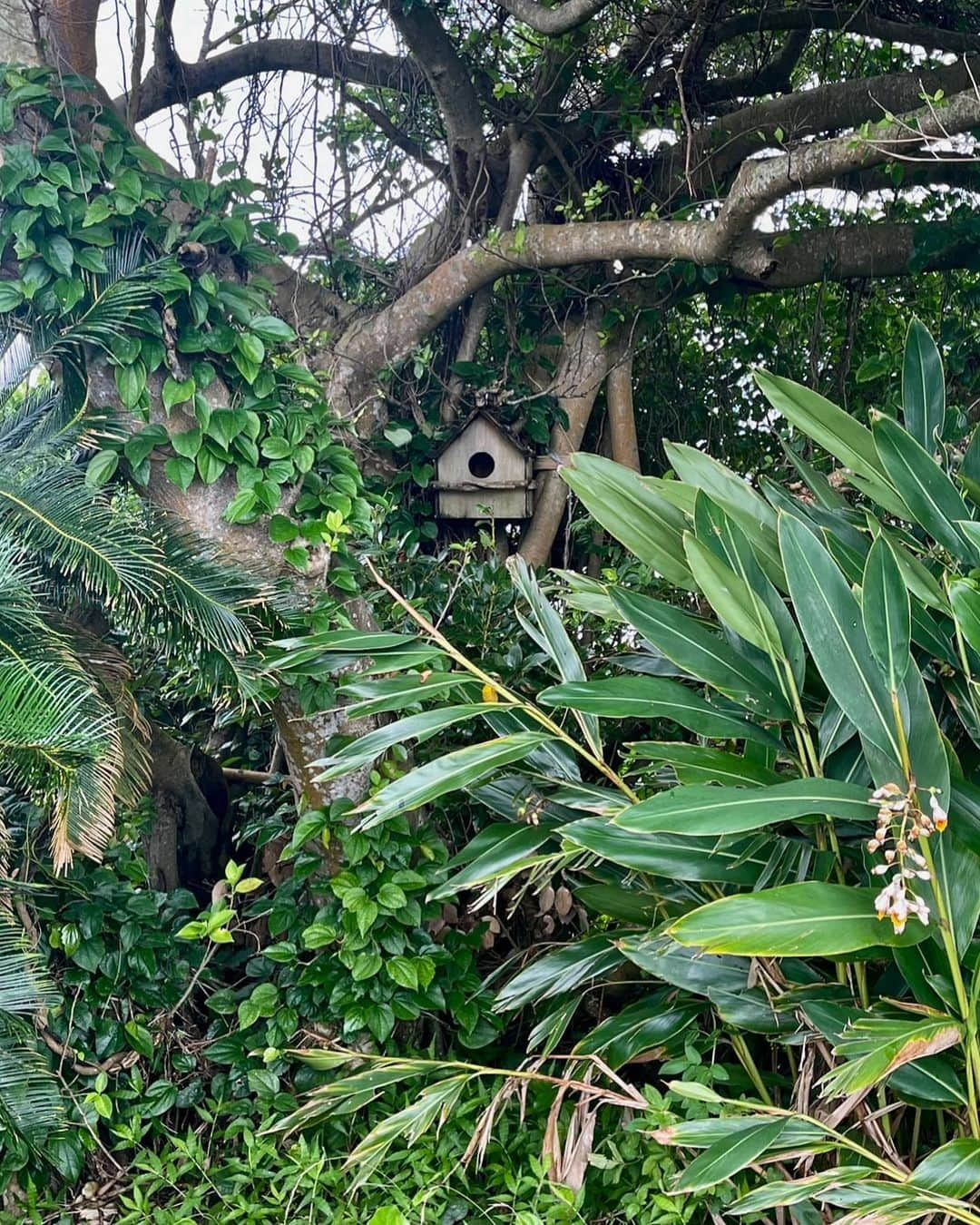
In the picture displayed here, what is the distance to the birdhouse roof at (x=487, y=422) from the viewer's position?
11.3 ft

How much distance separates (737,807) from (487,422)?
2.39 metres

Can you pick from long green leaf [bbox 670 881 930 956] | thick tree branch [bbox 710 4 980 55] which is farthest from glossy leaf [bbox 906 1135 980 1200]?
thick tree branch [bbox 710 4 980 55]

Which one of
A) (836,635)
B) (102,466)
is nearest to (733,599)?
(836,635)

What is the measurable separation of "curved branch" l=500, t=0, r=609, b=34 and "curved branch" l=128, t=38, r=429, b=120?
72cm

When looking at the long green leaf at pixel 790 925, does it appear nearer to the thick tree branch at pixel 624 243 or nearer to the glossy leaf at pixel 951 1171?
the glossy leaf at pixel 951 1171

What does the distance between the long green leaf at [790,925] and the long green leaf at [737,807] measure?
0.28 ft

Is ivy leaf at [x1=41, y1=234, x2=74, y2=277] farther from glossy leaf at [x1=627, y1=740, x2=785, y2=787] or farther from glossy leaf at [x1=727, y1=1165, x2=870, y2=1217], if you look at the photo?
glossy leaf at [x1=727, y1=1165, x2=870, y2=1217]

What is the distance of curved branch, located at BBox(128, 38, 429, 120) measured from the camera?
323cm

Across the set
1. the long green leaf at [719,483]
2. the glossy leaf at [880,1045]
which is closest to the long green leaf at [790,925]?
the glossy leaf at [880,1045]

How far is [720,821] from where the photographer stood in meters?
1.24

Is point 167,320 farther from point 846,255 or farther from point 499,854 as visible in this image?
point 846,255

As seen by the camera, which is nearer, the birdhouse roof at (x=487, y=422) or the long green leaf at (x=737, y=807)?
the long green leaf at (x=737, y=807)

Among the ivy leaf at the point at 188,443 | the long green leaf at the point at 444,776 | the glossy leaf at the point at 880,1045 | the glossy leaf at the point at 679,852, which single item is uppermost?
the ivy leaf at the point at 188,443

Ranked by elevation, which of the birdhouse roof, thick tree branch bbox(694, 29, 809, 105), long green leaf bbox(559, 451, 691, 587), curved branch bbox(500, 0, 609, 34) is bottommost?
long green leaf bbox(559, 451, 691, 587)
